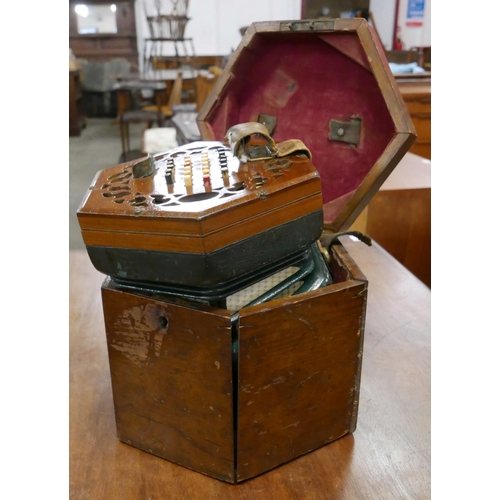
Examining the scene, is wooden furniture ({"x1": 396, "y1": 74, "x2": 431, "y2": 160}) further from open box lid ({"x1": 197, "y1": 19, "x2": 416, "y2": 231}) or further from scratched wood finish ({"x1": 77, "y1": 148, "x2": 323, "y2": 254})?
scratched wood finish ({"x1": 77, "y1": 148, "x2": 323, "y2": 254})

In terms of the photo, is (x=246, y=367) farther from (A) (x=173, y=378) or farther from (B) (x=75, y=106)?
(B) (x=75, y=106)

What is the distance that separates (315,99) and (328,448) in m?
0.62

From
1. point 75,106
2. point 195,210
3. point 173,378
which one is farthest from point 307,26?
point 75,106

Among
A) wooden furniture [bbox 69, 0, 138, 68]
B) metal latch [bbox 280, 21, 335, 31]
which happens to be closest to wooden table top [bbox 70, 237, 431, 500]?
metal latch [bbox 280, 21, 335, 31]

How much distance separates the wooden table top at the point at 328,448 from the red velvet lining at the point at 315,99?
0.31 m

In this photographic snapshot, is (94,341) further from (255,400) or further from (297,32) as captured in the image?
(297,32)

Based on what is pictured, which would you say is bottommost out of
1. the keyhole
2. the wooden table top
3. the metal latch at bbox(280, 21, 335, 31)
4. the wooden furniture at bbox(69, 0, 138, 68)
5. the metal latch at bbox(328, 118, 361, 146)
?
the wooden table top

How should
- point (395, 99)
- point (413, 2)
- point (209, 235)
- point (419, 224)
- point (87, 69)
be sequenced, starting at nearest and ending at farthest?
point (209, 235), point (395, 99), point (419, 224), point (413, 2), point (87, 69)

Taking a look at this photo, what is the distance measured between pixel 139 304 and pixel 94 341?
378 millimetres

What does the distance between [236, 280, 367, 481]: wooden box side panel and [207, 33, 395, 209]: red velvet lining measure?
36 cm

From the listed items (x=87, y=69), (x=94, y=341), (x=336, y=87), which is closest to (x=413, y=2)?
(x=87, y=69)

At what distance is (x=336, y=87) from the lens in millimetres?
972

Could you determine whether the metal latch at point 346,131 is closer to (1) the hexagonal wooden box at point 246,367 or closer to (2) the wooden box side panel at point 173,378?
(1) the hexagonal wooden box at point 246,367

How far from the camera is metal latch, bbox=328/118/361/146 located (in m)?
0.95
